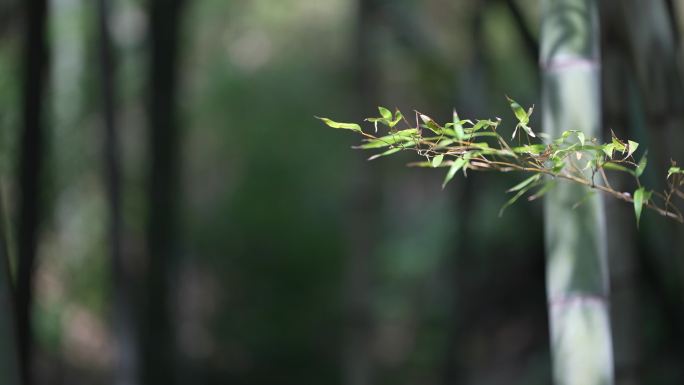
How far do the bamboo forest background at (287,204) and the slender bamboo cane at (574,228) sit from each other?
1.55 ft

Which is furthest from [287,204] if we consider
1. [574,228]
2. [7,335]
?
[7,335]

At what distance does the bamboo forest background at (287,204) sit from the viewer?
2354 mm

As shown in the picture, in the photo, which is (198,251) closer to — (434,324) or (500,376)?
(434,324)

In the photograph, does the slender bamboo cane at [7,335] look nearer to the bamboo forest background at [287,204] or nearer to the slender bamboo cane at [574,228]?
the bamboo forest background at [287,204]

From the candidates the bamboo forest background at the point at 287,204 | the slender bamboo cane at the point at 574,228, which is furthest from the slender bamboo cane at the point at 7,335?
the slender bamboo cane at the point at 574,228

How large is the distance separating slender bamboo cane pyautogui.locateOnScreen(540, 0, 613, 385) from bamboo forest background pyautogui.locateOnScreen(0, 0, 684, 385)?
1.55 feet

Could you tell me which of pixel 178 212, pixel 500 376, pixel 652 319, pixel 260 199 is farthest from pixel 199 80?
pixel 652 319

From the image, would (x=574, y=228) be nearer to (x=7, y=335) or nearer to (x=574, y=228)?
(x=574, y=228)

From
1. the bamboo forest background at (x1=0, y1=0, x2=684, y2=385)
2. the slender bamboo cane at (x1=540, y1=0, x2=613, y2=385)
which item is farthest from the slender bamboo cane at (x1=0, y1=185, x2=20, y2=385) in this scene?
the slender bamboo cane at (x1=540, y1=0, x2=613, y2=385)

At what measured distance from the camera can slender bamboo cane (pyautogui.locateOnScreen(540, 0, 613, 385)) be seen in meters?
1.30

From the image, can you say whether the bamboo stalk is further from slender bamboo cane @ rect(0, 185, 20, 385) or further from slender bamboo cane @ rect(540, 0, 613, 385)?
slender bamboo cane @ rect(0, 185, 20, 385)

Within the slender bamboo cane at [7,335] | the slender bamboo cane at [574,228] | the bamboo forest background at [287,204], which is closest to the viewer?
the slender bamboo cane at [7,335]

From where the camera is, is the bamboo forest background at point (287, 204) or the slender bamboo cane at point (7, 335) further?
the bamboo forest background at point (287, 204)

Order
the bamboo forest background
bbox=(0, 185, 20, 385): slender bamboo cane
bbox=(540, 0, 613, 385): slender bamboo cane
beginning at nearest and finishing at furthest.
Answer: bbox=(0, 185, 20, 385): slender bamboo cane < bbox=(540, 0, 613, 385): slender bamboo cane < the bamboo forest background
